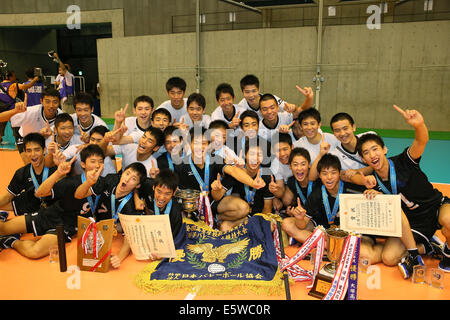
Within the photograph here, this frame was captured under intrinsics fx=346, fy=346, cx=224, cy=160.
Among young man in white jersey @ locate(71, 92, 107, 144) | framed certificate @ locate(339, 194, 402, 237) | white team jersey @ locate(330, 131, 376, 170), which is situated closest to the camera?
framed certificate @ locate(339, 194, 402, 237)

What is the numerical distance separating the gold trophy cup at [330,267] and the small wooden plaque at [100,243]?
183 centimetres

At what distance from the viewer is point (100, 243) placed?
10.4 ft

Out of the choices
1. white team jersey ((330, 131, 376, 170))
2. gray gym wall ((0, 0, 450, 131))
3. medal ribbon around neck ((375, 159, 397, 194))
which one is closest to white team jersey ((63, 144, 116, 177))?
white team jersey ((330, 131, 376, 170))

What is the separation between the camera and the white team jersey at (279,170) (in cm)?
425

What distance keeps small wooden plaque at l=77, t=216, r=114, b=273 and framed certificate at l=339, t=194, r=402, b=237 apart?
216cm

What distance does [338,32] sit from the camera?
12555 millimetres

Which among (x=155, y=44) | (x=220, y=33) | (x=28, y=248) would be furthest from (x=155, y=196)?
(x=155, y=44)

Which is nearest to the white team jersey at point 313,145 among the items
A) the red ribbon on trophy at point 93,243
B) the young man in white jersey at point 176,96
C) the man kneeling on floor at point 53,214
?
the young man in white jersey at point 176,96

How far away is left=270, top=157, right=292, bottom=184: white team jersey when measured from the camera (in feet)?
14.0

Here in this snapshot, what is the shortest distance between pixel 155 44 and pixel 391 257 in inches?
549

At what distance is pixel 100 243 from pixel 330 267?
6.73ft

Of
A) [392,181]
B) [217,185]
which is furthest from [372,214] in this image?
[217,185]

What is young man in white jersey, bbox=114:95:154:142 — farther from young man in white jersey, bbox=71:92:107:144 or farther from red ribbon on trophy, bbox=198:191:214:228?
red ribbon on trophy, bbox=198:191:214:228

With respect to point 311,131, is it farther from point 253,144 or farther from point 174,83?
point 174,83
